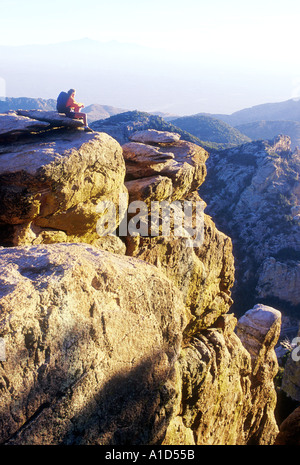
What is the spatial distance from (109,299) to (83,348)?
1.19 meters

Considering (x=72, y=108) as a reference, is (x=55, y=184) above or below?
below

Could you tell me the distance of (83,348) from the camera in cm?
613

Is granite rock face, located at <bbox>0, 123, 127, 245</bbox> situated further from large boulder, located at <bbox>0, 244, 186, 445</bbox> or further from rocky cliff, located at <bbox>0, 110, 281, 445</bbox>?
large boulder, located at <bbox>0, 244, 186, 445</bbox>

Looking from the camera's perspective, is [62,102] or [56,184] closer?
[56,184]

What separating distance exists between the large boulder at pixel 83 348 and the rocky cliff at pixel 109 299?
0.02 m

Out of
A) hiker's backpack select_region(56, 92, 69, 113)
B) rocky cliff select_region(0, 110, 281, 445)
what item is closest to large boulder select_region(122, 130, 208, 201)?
rocky cliff select_region(0, 110, 281, 445)

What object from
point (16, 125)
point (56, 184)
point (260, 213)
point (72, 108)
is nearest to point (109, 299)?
point (56, 184)

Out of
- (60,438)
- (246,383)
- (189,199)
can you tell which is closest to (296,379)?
(246,383)

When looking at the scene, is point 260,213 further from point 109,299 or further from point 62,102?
point 109,299

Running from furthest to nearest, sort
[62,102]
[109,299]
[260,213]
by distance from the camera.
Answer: [260,213] → [62,102] → [109,299]

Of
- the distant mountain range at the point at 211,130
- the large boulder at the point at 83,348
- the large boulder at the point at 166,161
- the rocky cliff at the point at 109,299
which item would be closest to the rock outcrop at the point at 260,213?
the rocky cliff at the point at 109,299

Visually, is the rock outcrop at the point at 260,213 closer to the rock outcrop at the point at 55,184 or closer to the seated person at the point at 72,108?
the seated person at the point at 72,108

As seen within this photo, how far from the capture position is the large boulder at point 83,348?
17.6 ft

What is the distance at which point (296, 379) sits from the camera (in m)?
34.7
